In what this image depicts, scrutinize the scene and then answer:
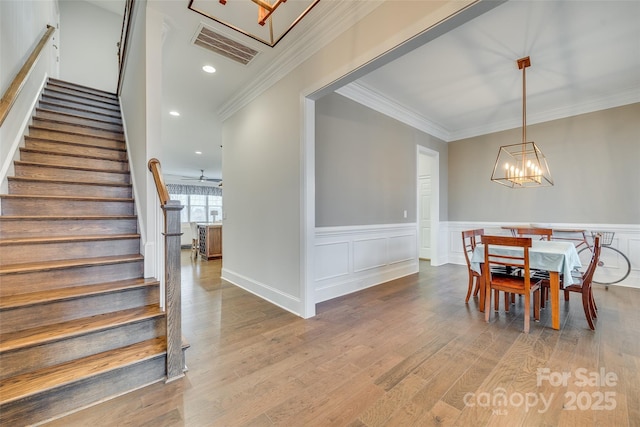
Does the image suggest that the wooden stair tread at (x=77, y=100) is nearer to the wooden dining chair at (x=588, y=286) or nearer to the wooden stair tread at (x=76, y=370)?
the wooden stair tread at (x=76, y=370)

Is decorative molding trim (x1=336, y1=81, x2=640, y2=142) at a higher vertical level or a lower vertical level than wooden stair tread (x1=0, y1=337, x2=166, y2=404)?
higher

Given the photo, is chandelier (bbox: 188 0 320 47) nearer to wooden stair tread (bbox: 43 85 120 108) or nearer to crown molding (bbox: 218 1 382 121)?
crown molding (bbox: 218 1 382 121)

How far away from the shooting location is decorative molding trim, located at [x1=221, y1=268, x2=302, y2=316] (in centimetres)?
299

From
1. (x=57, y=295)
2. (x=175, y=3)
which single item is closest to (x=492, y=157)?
(x=175, y=3)

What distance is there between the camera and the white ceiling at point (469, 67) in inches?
95.0

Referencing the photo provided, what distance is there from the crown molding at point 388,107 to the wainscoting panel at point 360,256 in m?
1.88

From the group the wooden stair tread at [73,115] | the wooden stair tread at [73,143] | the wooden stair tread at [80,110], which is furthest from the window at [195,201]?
the wooden stair tread at [73,143]

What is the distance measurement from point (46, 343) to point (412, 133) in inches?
207

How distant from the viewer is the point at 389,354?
212 centimetres

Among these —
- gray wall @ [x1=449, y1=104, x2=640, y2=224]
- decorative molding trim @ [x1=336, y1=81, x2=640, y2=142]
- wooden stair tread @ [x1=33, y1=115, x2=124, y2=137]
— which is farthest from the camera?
gray wall @ [x1=449, y1=104, x2=640, y2=224]

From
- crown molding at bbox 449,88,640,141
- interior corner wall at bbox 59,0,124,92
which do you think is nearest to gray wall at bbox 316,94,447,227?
crown molding at bbox 449,88,640,141

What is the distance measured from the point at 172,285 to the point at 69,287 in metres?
0.92

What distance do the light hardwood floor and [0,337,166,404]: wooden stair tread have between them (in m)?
0.20

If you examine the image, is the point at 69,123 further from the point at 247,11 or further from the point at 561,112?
the point at 561,112
